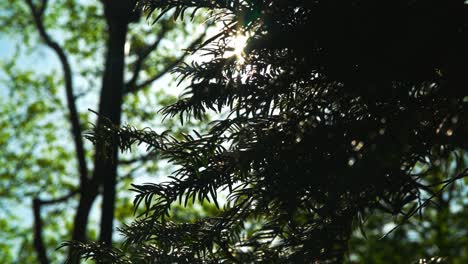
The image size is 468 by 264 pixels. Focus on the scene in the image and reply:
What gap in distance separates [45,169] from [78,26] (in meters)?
4.58

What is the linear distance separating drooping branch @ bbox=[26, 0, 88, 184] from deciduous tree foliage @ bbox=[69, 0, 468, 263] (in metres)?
8.13

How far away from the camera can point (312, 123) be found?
216 cm

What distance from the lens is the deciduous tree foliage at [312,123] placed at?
1.99m

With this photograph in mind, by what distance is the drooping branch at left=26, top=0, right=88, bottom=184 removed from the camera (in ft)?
34.4

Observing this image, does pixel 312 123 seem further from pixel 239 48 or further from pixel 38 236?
pixel 38 236

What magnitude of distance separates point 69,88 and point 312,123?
33.5 feet

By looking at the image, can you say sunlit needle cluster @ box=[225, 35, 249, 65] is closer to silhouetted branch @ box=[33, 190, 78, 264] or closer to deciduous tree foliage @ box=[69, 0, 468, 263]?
deciduous tree foliage @ box=[69, 0, 468, 263]

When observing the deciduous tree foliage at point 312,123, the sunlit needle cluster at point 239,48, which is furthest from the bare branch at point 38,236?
the sunlit needle cluster at point 239,48

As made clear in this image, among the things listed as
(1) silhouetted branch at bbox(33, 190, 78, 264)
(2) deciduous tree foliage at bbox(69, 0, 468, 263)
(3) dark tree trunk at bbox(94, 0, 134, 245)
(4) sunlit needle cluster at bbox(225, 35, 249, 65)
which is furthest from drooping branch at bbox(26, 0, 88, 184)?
(4) sunlit needle cluster at bbox(225, 35, 249, 65)

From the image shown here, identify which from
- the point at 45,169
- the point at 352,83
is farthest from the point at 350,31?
the point at 45,169

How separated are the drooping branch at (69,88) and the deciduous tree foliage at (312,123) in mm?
8131

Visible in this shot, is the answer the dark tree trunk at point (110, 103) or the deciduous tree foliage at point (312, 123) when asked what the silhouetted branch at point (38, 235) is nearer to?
the dark tree trunk at point (110, 103)

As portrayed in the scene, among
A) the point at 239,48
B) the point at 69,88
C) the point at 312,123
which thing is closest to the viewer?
the point at 312,123

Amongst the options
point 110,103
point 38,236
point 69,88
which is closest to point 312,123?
point 110,103
